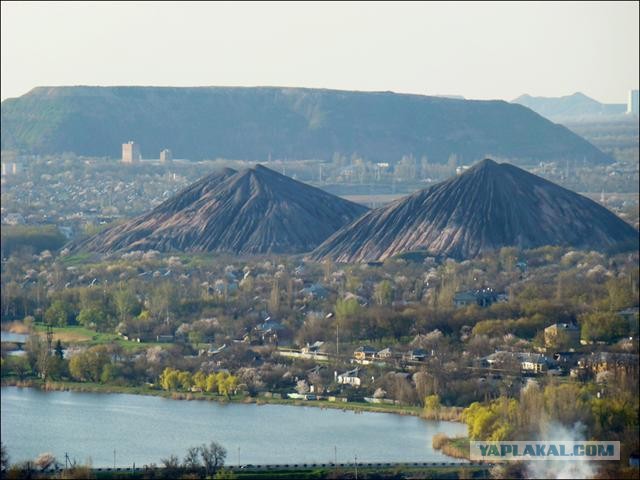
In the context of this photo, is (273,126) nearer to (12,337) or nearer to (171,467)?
(12,337)

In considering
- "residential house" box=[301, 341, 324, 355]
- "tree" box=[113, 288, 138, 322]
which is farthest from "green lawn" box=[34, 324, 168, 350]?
"residential house" box=[301, 341, 324, 355]

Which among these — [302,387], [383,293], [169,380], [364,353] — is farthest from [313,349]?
[383,293]

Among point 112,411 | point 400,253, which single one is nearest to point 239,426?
point 112,411

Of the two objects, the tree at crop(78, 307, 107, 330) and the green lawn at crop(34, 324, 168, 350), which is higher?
the tree at crop(78, 307, 107, 330)

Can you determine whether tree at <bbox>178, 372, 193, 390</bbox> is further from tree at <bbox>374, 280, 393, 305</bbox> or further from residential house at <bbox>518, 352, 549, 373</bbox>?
tree at <bbox>374, 280, 393, 305</bbox>

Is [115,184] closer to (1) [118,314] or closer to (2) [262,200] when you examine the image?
(2) [262,200]
